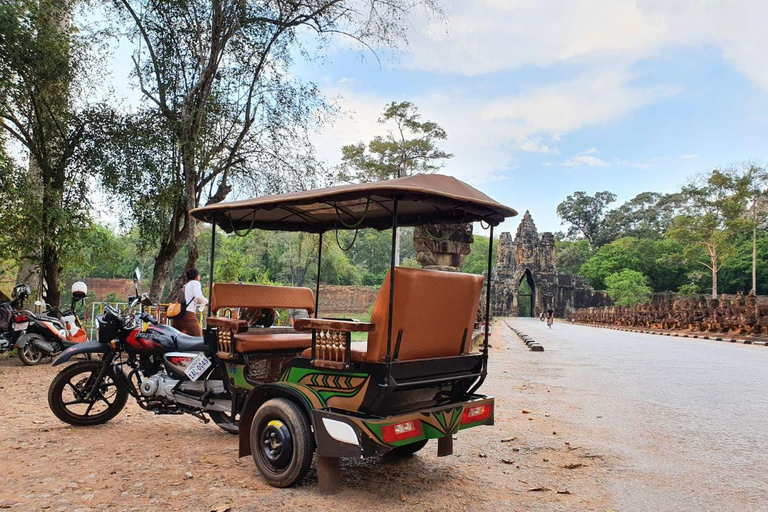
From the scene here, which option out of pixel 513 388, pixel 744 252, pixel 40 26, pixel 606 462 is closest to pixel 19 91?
pixel 40 26

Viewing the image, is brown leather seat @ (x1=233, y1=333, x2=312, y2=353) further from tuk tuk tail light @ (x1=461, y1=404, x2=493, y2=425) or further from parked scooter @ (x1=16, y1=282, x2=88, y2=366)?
parked scooter @ (x1=16, y1=282, x2=88, y2=366)

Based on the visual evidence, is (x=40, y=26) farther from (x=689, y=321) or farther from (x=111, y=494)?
(x=689, y=321)

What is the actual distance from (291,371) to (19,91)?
30.3 ft

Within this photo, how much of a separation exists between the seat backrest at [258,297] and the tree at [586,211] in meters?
73.5

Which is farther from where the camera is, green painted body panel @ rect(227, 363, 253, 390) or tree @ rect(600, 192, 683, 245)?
tree @ rect(600, 192, 683, 245)

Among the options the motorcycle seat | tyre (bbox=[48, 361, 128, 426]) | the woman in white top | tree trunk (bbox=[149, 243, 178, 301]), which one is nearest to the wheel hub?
the motorcycle seat

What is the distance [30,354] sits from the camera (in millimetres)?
10188

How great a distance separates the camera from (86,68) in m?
11.7

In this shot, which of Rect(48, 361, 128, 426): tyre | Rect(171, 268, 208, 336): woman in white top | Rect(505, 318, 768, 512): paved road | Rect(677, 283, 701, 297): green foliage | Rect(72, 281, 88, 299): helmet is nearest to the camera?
Rect(505, 318, 768, 512): paved road

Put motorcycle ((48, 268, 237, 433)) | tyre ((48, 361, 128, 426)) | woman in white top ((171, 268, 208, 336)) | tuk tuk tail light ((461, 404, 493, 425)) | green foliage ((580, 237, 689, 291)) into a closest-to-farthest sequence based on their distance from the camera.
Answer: tuk tuk tail light ((461, 404, 493, 425))
motorcycle ((48, 268, 237, 433))
tyre ((48, 361, 128, 426))
woman in white top ((171, 268, 208, 336))
green foliage ((580, 237, 689, 291))

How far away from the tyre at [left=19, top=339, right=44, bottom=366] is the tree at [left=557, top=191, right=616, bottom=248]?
71926mm

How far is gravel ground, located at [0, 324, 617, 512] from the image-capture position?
→ 377cm

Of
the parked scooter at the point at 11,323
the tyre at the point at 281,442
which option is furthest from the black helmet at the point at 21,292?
the tyre at the point at 281,442

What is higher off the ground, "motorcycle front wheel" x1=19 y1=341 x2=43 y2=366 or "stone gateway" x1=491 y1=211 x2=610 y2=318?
"stone gateway" x1=491 y1=211 x2=610 y2=318
